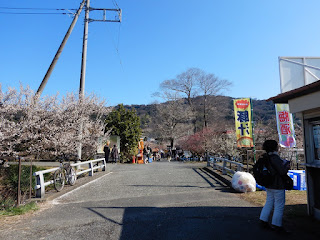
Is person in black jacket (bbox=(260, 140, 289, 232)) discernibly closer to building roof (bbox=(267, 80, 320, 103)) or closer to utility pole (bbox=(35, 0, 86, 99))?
building roof (bbox=(267, 80, 320, 103))

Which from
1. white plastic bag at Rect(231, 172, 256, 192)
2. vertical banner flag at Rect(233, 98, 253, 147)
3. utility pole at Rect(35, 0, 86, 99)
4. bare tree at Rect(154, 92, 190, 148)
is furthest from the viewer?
bare tree at Rect(154, 92, 190, 148)

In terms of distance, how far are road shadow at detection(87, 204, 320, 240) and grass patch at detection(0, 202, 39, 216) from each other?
4.50 ft

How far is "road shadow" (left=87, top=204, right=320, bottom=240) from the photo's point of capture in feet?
12.8

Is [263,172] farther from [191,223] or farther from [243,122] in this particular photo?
[243,122]

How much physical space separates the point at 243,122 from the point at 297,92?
20.9 ft

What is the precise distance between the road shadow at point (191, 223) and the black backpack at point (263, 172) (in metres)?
0.84

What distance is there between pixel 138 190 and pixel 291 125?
25.0 feet

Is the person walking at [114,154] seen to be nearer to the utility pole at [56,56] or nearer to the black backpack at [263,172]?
the utility pole at [56,56]

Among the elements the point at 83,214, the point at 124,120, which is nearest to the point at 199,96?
the point at 124,120

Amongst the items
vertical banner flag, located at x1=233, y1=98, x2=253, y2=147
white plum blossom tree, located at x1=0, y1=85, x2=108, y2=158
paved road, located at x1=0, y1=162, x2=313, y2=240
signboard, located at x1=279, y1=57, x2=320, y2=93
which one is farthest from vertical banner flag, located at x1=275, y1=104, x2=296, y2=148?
white plum blossom tree, located at x1=0, y1=85, x2=108, y2=158

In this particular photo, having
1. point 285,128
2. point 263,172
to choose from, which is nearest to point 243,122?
point 285,128

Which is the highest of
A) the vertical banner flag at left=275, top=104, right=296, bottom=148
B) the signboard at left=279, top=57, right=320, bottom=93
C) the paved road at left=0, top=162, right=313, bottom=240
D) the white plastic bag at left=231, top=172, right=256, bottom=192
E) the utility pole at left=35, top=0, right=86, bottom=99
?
the utility pole at left=35, top=0, right=86, bottom=99

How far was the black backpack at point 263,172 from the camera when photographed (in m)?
A: 3.91

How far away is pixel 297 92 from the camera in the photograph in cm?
442
